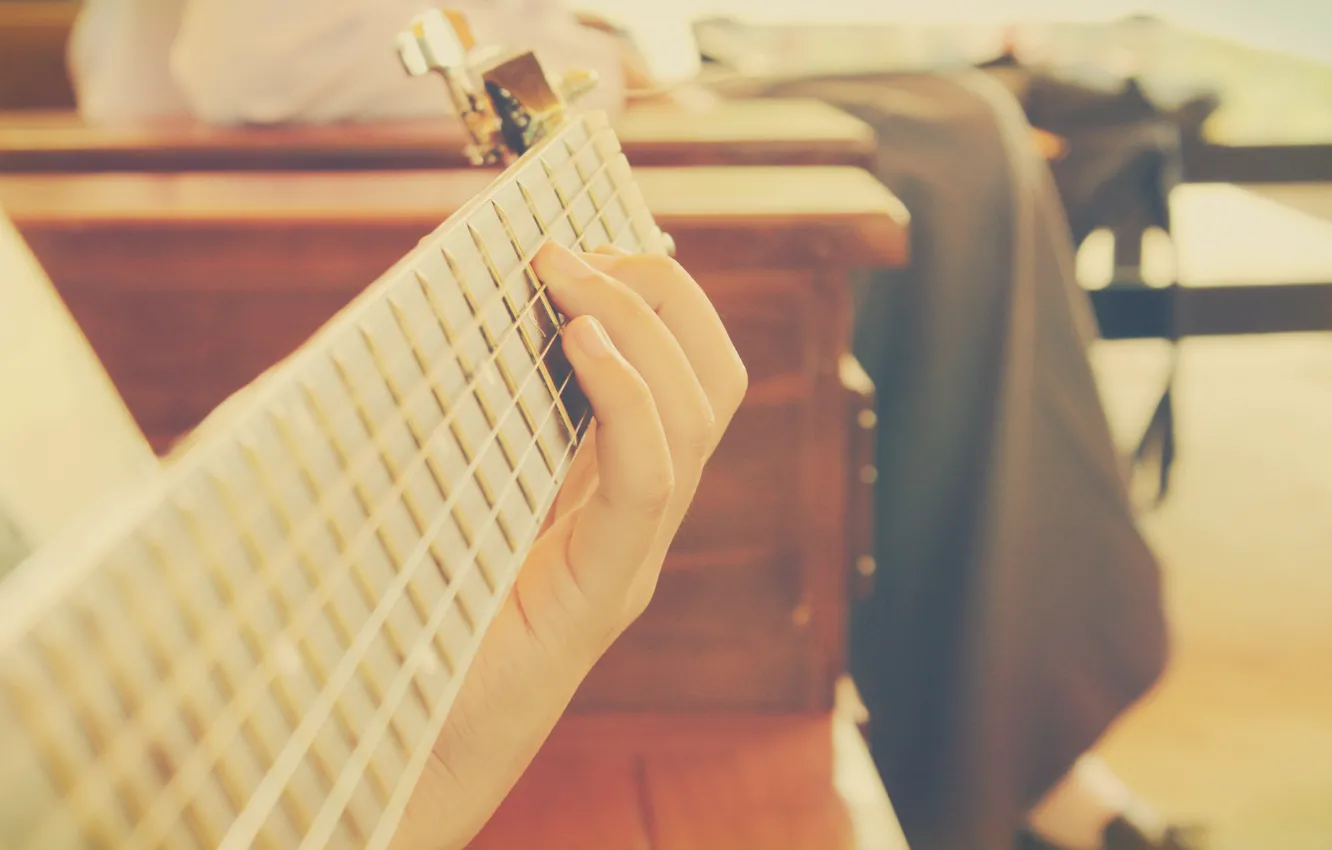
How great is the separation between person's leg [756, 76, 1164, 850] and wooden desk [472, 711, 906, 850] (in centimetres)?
29

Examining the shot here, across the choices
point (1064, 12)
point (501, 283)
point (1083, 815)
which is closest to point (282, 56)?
point (501, 283)

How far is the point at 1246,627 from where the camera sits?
131 cm

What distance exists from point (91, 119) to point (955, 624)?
2.65 ft

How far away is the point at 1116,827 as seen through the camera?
3.08 ft

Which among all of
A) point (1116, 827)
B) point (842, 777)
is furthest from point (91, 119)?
point (1116, 827)

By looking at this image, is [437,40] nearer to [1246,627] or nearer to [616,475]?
[616,475]

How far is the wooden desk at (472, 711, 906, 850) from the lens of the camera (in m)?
0.46

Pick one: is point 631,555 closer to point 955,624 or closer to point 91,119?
point 955,624

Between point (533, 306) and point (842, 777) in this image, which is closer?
point (533, 306)

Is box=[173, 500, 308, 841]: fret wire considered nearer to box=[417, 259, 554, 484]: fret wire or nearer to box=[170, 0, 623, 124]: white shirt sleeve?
box=[417, 259, 554, 484]: fret wire

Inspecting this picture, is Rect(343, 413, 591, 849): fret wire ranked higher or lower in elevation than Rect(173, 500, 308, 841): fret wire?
lower

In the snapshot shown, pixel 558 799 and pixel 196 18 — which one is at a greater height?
pixel 196 18

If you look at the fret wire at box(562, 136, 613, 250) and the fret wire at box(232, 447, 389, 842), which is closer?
the fret wire at box(232, 447, 389, 842)

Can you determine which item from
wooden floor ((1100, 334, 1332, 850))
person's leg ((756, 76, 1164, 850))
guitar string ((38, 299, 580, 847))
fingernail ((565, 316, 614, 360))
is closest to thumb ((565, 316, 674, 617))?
fingernail ((565, 316, 614, 360))
